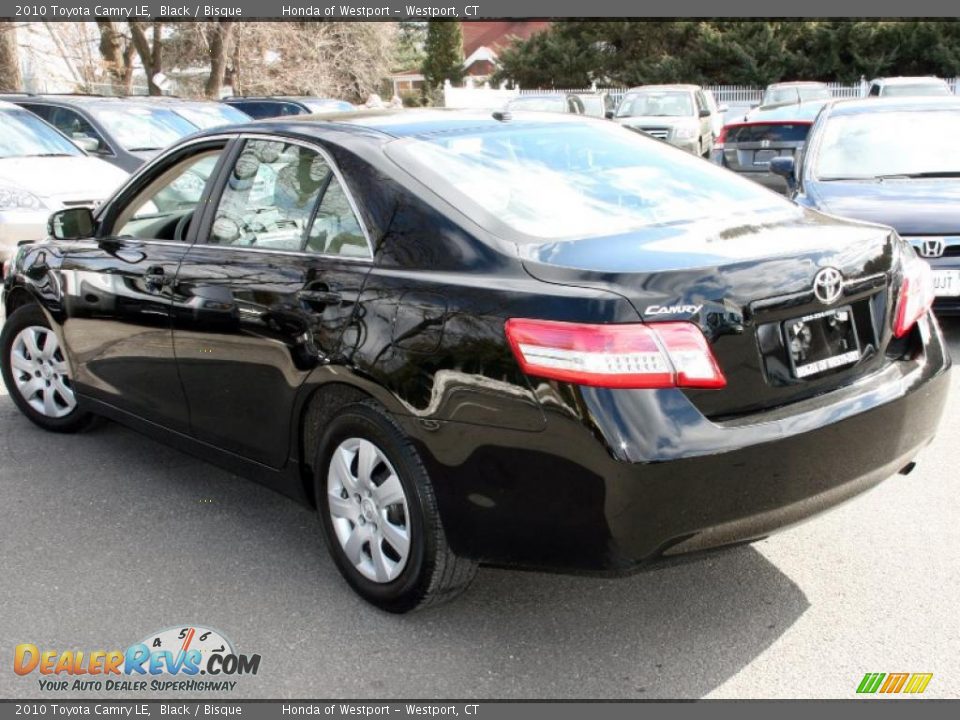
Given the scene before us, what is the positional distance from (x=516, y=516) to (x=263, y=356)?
124cm

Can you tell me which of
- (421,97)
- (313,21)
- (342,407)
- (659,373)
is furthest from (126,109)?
(421,97)

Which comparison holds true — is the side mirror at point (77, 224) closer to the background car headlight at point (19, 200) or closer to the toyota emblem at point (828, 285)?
the toyota emblem at point (828, 285)

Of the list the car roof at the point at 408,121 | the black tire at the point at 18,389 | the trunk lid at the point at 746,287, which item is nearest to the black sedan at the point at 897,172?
the car roof at the point at 408,121

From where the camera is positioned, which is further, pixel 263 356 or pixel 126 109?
Result: pixel 126 109

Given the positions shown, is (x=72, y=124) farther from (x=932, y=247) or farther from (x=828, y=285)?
(x=828, y=285)

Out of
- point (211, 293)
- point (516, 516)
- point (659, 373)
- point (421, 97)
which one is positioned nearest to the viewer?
point (659, 373)

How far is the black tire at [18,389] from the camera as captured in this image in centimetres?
545

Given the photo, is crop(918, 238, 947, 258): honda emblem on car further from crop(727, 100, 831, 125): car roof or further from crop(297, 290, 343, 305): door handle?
crop(727, 100, 831, 125): car roof

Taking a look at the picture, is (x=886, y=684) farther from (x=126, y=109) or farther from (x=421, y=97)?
(x=421, y=97)

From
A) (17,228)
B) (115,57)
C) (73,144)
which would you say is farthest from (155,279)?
(115,57)

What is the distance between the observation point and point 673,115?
20484 mm

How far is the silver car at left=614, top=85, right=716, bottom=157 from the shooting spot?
19.0 metres

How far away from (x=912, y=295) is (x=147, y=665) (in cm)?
278

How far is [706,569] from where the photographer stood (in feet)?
12.8
